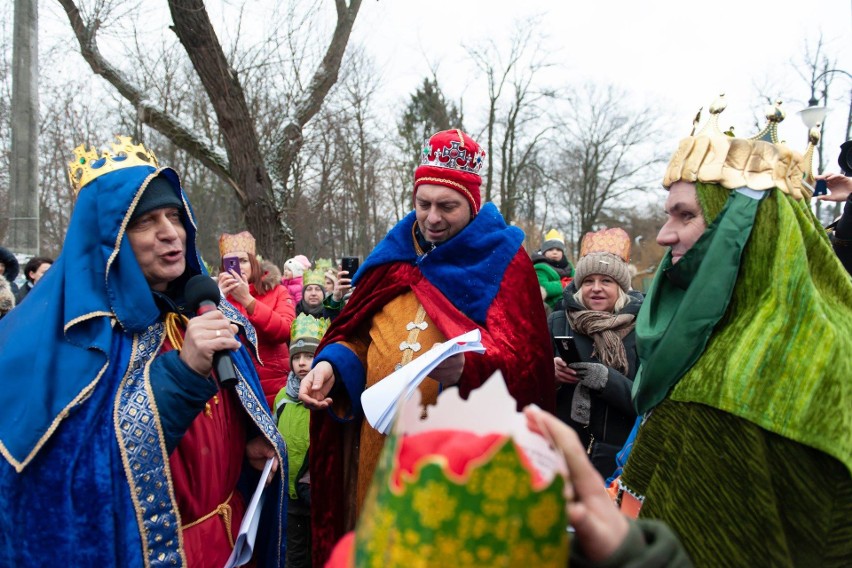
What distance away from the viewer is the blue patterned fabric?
6.00ft

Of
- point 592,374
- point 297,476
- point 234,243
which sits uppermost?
point 234,243

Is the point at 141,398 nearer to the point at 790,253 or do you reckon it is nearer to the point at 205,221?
the point at 790,253

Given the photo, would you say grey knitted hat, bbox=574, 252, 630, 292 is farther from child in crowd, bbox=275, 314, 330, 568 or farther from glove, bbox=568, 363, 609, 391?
child in crowd, bbox=275, 314, 330, 568

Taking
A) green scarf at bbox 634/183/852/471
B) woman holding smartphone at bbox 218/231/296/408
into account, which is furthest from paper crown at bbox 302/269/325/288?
green scarf at bbox 634/183/852/471

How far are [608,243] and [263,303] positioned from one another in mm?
3120

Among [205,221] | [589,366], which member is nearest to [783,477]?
[589,366]

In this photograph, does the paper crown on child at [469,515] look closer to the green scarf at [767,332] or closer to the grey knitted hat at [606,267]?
the green scarf at [767,332]

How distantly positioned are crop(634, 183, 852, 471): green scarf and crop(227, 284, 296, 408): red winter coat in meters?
3.72

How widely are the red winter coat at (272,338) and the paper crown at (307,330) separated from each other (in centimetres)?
47

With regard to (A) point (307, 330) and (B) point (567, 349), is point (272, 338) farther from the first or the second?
(B) point (567, 349)

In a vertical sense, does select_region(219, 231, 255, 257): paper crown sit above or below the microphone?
above

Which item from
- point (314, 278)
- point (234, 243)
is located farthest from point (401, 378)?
point (314, 278)

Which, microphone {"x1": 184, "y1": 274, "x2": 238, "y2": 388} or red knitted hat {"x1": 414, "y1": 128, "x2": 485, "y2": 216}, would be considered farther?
red knitted hat {"x1": 414, "y1": 128, "x2": 485, "y2": 216}

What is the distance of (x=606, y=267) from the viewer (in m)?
3.74
